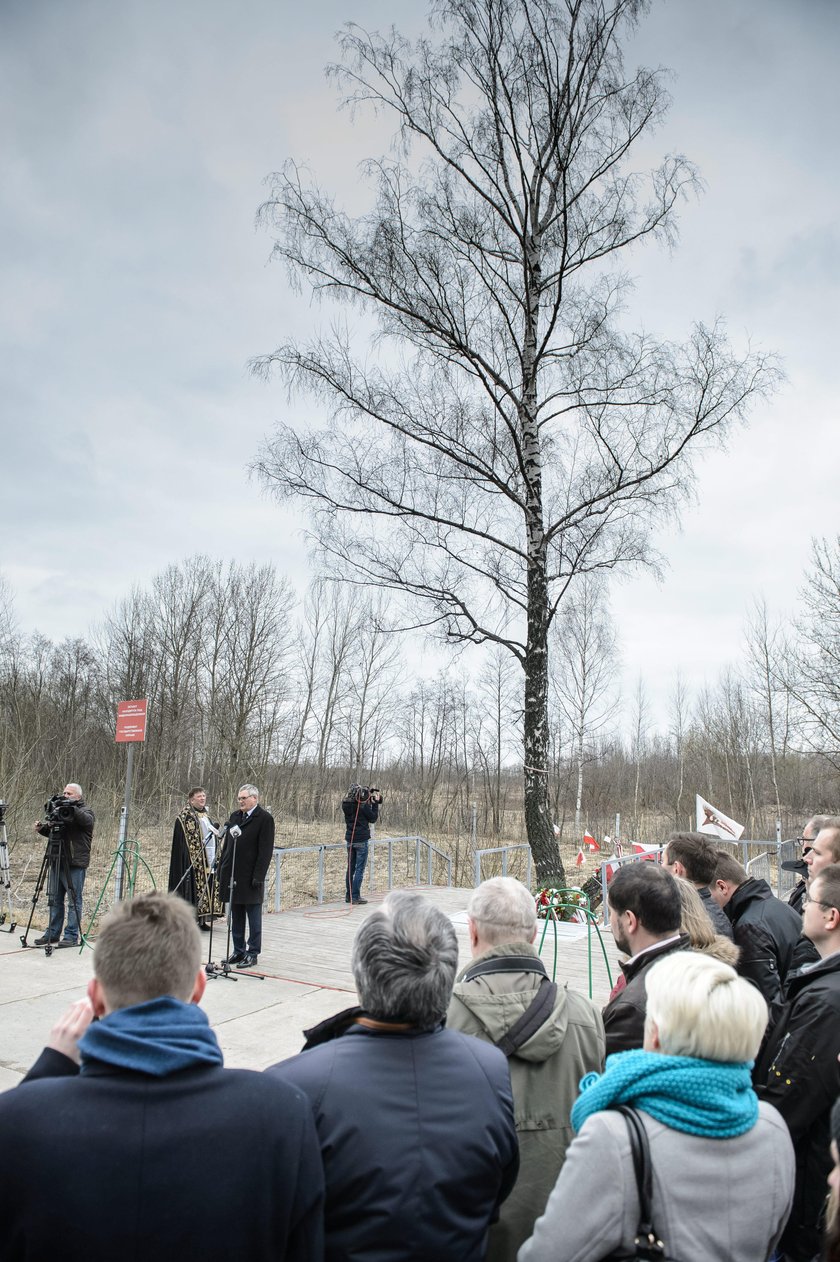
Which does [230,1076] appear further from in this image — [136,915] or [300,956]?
[300,956]

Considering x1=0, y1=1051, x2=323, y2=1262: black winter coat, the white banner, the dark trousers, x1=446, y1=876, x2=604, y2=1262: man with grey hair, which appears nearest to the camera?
x1=0, y1=1051, x2=323, y2=1262: black winter coat

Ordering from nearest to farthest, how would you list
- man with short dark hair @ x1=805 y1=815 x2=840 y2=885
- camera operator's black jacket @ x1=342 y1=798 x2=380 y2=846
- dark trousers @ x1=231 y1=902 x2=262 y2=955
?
man with short dark hair @ x1=805 y1=815 x2=840 y2=885
dark trousers @ x1=231 y1=902 x2=262 y2=955
camera operator's black jacket @ x1=342 y1=798 x2=380 y2=846

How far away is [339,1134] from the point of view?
5.47ft

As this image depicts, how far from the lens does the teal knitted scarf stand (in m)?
1.59

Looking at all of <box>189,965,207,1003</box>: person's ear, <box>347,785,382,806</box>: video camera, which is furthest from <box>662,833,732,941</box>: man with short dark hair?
<box>347,785,382,806</box>: video camera

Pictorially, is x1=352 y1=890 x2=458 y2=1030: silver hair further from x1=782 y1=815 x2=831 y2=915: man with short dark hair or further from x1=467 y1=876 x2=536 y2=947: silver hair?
x1=782 y1=815 x2=831 y2=915: man with short dark hair

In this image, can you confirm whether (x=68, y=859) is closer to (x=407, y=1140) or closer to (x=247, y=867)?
(x=247, y=867)

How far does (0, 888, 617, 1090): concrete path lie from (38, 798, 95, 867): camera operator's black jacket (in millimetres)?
968

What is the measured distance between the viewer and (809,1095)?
2.39 meters

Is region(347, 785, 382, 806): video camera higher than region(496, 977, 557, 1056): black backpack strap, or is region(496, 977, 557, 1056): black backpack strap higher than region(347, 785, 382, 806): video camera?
region(347, 785, 382, 806): video camera

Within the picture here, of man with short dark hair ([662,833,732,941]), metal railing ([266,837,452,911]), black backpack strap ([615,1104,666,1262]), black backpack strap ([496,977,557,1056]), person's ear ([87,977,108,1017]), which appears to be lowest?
metal railing ([266,837,452,911])

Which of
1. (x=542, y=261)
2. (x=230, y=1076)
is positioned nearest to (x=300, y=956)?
(x=230, y=1076)

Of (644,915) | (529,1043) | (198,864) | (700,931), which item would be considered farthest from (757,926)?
(198,864)

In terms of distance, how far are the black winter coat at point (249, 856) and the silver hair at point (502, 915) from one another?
5842 mm
